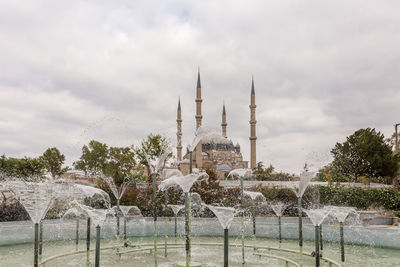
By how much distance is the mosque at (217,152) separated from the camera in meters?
46.8

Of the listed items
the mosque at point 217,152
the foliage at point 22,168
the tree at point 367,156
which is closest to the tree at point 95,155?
the mosque at point 217,152

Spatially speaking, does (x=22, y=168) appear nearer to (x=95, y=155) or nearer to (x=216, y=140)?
(x=95, y=155)

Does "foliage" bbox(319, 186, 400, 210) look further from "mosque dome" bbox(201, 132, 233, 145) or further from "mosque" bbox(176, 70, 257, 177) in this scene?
"mosque dome" bbox(201, 132, 233, 145)

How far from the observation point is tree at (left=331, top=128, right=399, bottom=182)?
1416 inches

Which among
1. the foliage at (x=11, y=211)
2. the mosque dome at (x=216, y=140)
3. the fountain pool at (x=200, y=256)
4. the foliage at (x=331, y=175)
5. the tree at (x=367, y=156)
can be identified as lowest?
the fountain pool at (x=200, y=256)

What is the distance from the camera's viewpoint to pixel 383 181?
33.5 m

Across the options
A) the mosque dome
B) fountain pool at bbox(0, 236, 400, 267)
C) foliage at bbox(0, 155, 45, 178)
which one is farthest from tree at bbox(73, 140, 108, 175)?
fountain pool at bbox(0, 236, 400, 267)

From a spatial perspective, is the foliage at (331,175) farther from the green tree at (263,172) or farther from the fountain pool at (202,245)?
the fountain pool at (202,245)

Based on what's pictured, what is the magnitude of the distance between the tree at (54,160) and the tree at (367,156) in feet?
89.8

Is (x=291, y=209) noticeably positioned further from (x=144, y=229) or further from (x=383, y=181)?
(x=383, y=181)

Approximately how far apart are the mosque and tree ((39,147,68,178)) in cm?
1313

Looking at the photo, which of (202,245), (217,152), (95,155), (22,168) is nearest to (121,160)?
(95,155)

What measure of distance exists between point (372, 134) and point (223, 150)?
22345mm

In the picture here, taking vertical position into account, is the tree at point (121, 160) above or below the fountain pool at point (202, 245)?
above
